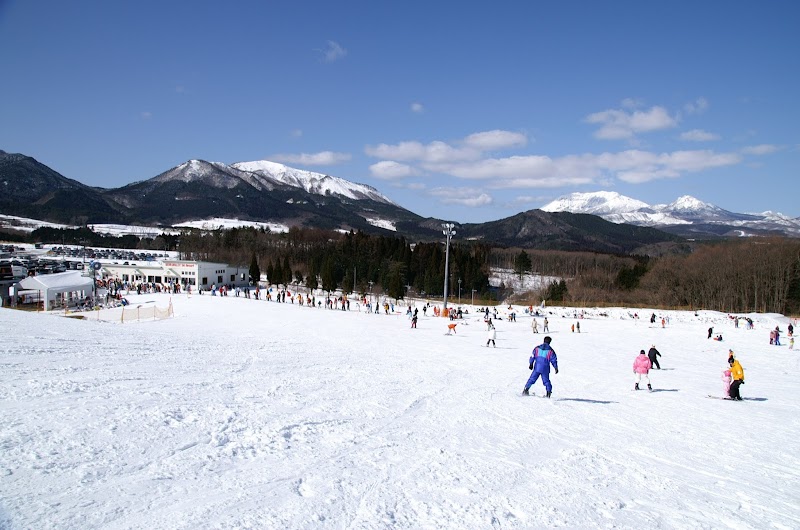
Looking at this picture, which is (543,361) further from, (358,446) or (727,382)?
(727,382)

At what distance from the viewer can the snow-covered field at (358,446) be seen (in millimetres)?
4512

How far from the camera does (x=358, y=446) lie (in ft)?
21.0

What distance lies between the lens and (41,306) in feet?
111

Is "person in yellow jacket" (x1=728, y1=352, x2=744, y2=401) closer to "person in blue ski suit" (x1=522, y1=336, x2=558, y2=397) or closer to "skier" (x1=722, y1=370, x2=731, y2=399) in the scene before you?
"skier" (x1=722, y1=370, x2=731, y2=399)

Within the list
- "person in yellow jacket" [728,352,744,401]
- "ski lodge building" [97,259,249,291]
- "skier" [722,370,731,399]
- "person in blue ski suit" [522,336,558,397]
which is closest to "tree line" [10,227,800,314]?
"ski lodge building" [97,259,249,291]

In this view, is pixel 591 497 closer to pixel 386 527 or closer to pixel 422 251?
pixel 386 527

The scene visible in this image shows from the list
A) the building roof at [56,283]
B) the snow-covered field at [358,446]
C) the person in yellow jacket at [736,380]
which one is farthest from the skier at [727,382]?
the building roof at [56,283]

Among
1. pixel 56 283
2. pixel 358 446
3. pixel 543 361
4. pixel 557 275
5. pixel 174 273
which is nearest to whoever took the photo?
pixel 358 446

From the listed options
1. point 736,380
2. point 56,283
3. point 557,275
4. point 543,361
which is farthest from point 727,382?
point 557,275

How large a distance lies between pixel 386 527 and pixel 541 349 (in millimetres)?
7133

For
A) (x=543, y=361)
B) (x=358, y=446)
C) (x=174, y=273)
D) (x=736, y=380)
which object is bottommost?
(x=736, y=380)

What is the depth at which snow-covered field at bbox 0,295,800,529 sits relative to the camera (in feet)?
14.8

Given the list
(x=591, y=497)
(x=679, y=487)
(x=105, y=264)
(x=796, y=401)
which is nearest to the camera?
(x=591, y=497)

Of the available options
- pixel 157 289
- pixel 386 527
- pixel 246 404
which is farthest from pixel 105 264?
pixel 386 527
